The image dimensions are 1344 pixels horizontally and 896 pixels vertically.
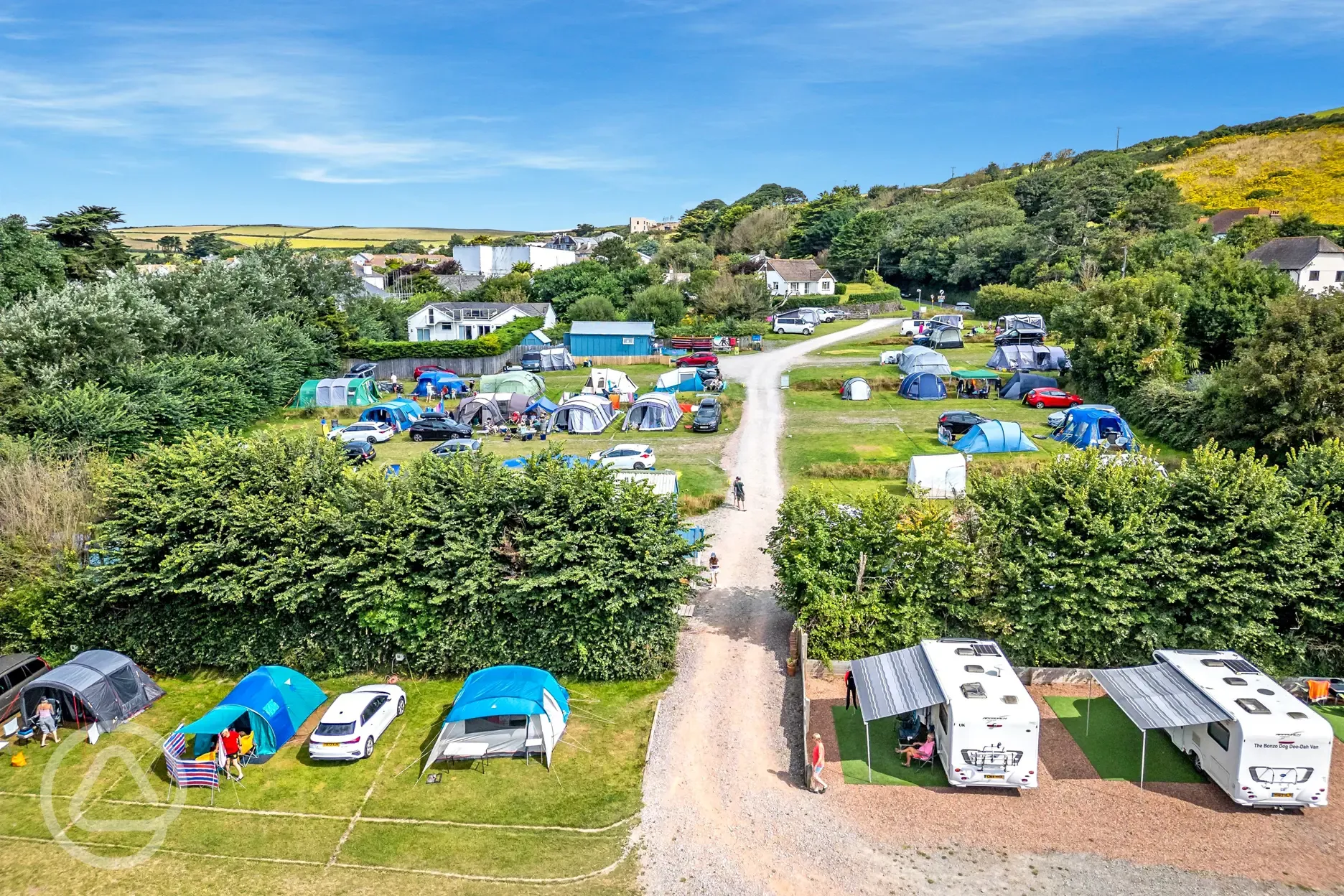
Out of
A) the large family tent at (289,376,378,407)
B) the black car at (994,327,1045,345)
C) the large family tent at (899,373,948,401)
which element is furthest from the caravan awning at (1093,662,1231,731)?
the black car at (994,327,1045,345)

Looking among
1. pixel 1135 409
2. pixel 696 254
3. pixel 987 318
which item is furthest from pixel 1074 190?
pixel 1135 409

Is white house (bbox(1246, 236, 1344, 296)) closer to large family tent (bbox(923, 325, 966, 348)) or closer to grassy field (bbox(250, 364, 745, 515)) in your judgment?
large family tent (bbox(923, 325, 966, 348))

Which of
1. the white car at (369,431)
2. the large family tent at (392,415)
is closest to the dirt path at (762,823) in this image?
the white car at (369,431)

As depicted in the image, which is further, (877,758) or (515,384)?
(515,384)

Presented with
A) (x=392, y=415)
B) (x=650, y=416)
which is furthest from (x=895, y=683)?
(x=392, y=415)

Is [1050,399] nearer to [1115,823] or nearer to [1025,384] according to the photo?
[1025,384]

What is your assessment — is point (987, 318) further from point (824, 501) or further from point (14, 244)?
point (14, 244)
